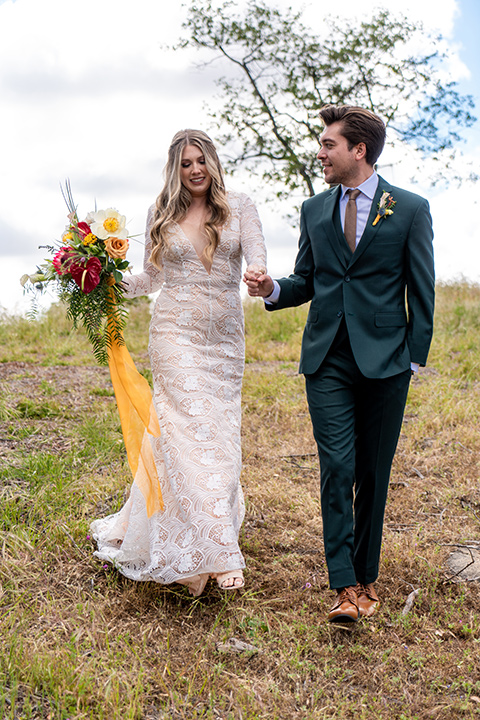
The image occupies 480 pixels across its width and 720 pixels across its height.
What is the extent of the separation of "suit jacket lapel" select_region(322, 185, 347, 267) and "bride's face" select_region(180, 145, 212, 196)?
0.86 meters

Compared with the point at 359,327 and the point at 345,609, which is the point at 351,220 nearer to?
the point at 359,327

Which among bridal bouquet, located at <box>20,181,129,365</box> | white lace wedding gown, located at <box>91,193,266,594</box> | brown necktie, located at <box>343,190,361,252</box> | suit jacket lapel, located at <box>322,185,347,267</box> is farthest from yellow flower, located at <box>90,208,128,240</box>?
brown necktie, located at <box>343,190,361,252</box>

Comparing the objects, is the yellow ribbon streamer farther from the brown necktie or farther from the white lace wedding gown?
the brown necktie

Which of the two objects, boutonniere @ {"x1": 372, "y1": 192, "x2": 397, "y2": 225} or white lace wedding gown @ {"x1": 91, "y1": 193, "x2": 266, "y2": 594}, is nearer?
boutonniere @ {"x1": 372, "y1": 192, "x2": 397, "y2": 225}

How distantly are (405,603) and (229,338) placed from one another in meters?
1.88

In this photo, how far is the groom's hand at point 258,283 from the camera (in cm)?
396

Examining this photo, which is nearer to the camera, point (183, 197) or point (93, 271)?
point (93, 271)

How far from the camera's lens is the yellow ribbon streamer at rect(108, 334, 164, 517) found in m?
4.25

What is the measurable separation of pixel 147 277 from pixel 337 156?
149 cm

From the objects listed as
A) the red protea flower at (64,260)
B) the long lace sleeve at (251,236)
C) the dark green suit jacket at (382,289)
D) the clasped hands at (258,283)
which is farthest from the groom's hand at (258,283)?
the red protea flower at (64,260)

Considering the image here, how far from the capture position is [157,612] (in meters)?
→ 4.03

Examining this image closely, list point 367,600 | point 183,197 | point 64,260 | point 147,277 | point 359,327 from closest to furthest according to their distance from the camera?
1. point 359,327
2. point 367,600
3. point 64,260
4. point 183,197
5. point 147,277

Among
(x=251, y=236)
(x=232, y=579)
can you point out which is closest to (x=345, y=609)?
(x=232, y=579)

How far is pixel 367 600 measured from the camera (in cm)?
404
